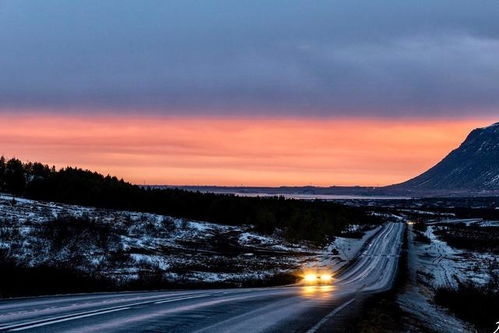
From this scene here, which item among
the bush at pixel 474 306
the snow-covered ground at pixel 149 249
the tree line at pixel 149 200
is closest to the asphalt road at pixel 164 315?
the bush at pixel 474 306

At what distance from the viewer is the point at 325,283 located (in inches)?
1827

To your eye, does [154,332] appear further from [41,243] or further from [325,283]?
[41,243]

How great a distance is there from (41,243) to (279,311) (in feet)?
142

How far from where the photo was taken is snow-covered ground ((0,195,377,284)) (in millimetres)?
47688

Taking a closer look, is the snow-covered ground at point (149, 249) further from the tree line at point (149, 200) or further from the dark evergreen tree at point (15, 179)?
the dark evergreen tree at point (15, 179)

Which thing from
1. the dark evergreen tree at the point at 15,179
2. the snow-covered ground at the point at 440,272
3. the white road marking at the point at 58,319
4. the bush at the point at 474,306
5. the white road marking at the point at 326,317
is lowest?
the snow-covered ground at the point at 440,272

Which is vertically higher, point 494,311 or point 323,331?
point 323,331

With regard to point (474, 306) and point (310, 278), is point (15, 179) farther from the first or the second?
point (474, 306)

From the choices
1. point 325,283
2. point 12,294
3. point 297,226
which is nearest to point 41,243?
point 325,283

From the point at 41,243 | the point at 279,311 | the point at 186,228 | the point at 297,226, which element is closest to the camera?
the point at 279,311

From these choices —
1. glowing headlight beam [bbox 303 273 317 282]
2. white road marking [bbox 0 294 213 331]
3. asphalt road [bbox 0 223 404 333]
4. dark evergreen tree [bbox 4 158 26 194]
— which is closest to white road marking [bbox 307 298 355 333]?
asphalt road [bbox 0 223 404 333]

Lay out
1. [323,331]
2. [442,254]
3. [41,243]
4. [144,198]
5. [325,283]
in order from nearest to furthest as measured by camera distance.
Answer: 1. [323,331]
2. [325,283]
3. [41,243]
4. [442,254]
5. [144,198]

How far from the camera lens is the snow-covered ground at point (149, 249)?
156 feet

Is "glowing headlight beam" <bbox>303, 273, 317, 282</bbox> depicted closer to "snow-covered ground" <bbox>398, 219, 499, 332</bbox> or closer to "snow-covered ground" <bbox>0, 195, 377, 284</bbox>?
"snow-covered ground" <bbox>0, 195, 377, 284</bbox>
